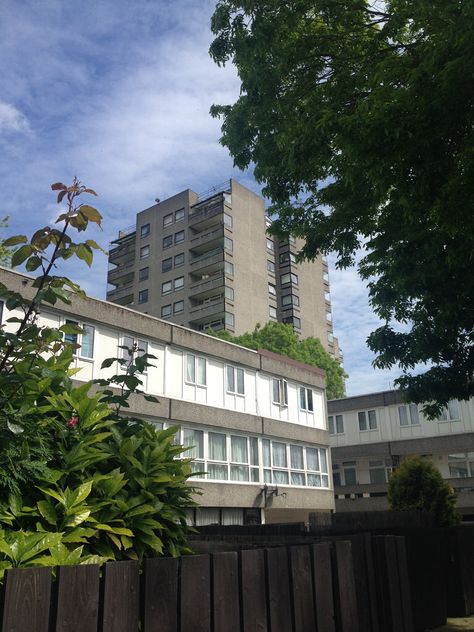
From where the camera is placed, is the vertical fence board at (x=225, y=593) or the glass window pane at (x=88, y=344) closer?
the vertical fence board at (x=225, y=593)

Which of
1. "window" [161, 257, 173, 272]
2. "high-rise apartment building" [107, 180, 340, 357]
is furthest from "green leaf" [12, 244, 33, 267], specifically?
"window" [161, 257, 173, 272]

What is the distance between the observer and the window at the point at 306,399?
31734 millimetres

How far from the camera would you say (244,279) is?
207ft

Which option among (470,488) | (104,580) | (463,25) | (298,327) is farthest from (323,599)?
(298,327)

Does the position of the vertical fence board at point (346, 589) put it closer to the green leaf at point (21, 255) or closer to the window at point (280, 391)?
the green leaf at point (21, 255)

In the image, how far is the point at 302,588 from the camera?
4.45 m

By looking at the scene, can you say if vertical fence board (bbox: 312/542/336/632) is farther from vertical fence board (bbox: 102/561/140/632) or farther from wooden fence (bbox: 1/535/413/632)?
vertical fence board (bbox: 102/561/140/632)

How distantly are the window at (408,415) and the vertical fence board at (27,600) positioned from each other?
136 feet

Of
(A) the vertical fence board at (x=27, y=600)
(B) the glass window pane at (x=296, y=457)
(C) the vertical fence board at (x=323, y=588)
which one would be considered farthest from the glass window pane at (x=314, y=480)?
(A) the vertical fence board at (x=27, y=600)

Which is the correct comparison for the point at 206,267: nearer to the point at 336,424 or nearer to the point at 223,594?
the point at 336,424

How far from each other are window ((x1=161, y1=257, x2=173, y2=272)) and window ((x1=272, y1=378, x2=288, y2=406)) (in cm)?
3626

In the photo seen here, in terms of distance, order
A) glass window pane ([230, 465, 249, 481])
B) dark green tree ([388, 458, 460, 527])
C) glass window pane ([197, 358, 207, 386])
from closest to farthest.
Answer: dark green tree ([388, 458, 460, 527])
glass window pane ([197, 358, 207, 386])
glass window pane ([230, 465, 249, 481])

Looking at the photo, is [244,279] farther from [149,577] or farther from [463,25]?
[149,577]

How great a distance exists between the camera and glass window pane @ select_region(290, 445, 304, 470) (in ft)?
98.5
